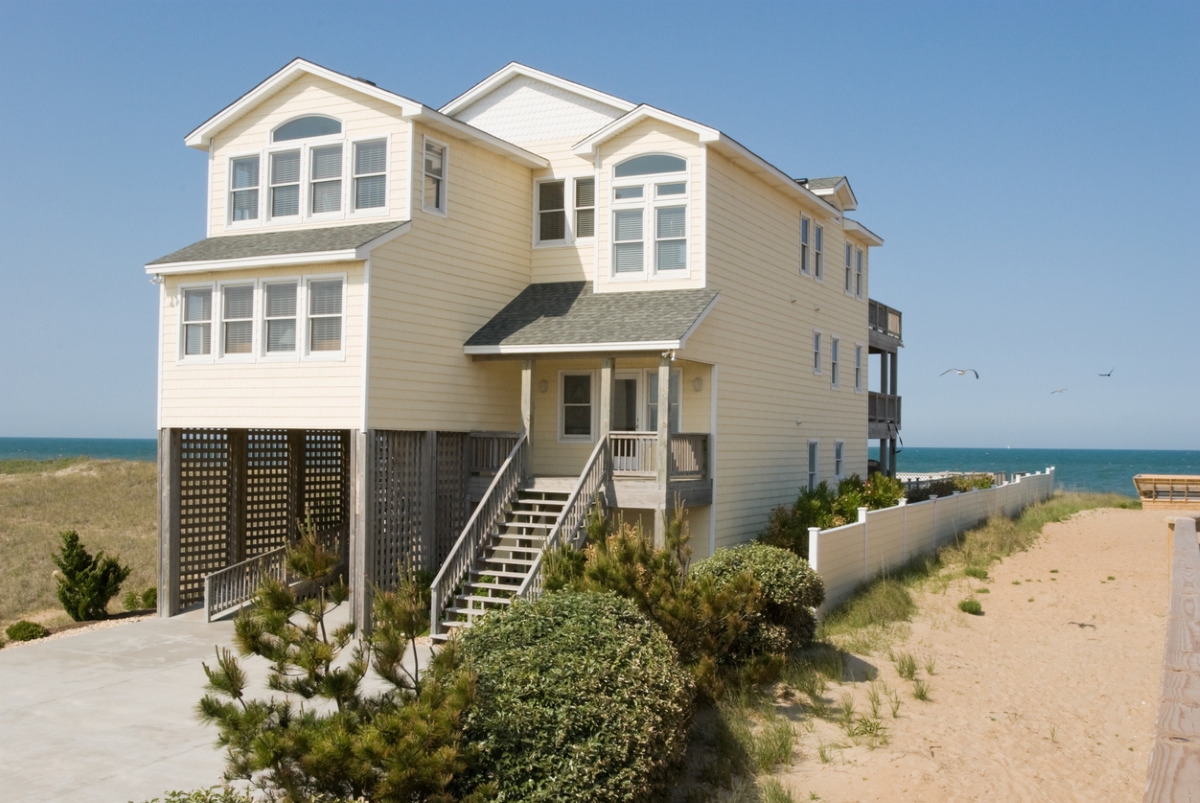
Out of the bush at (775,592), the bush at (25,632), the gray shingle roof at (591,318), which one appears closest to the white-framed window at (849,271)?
the gray shingle roof at (591,318)

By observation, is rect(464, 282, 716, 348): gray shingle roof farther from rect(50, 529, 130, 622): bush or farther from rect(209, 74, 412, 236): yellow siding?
rect(50, 529, 130, 622): bush

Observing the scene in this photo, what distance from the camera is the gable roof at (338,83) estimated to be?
18.6 m

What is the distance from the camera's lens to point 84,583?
19391mm

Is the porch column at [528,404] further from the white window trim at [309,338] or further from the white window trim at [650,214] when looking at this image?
the white window trim at [309,338]

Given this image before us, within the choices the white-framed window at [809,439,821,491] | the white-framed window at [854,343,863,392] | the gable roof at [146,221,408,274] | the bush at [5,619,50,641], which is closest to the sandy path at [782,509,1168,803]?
the white-framed window at [809,439,821,491]

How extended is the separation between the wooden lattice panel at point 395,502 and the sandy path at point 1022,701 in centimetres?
836

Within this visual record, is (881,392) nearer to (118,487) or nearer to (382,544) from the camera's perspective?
(382,544)

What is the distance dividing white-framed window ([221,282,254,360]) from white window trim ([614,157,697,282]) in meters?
6.94

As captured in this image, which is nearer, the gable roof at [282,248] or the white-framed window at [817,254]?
the gable roof at [282,248]

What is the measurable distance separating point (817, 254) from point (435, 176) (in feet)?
36.3

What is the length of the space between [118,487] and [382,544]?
40.5 m

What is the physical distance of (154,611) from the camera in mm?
20484

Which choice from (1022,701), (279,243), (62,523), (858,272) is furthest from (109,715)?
(62,523)

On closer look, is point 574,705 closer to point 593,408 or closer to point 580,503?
point 580,503
